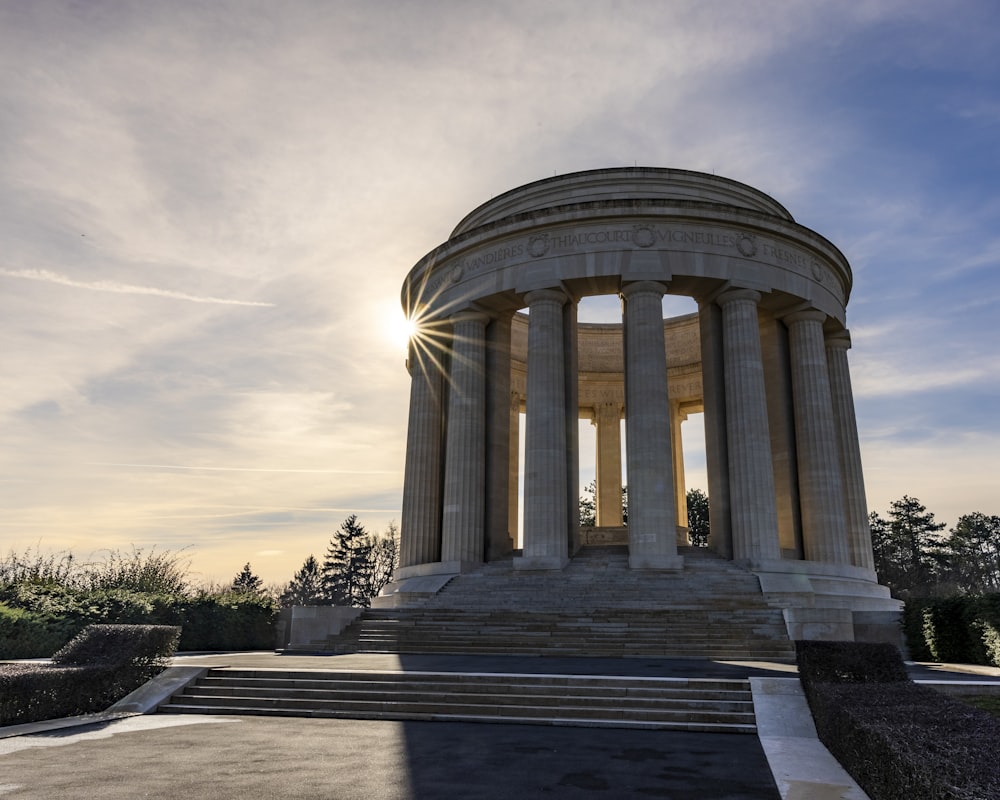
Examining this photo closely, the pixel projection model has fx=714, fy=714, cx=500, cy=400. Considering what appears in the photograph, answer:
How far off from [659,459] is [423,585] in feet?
43.4

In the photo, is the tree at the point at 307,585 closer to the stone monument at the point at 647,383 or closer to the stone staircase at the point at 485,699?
the stone monument at the point at 647,383

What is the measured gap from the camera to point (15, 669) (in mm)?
15664

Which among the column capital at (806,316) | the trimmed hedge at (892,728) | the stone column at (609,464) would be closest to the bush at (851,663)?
the trimmed hedge at (892,728)

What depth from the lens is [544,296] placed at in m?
38.5

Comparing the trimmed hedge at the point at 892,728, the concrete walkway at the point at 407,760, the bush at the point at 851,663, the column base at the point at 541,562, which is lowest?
the concrete walkway at the point at 407,760

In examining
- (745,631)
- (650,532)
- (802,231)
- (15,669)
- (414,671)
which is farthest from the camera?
(802,231)

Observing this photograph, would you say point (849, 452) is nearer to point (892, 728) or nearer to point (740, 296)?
point (740, 296)

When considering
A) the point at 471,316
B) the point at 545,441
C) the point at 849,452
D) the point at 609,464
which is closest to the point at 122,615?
the point at 545,441

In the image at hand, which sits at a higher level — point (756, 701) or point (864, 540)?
point (864, 540)

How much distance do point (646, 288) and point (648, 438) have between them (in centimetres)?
807

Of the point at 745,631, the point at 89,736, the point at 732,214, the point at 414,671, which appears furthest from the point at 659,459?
the point at 89,736

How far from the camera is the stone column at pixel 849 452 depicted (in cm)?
4078

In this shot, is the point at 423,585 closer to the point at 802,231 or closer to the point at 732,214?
the point at 732,214

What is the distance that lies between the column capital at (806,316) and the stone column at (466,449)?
57.9ft
